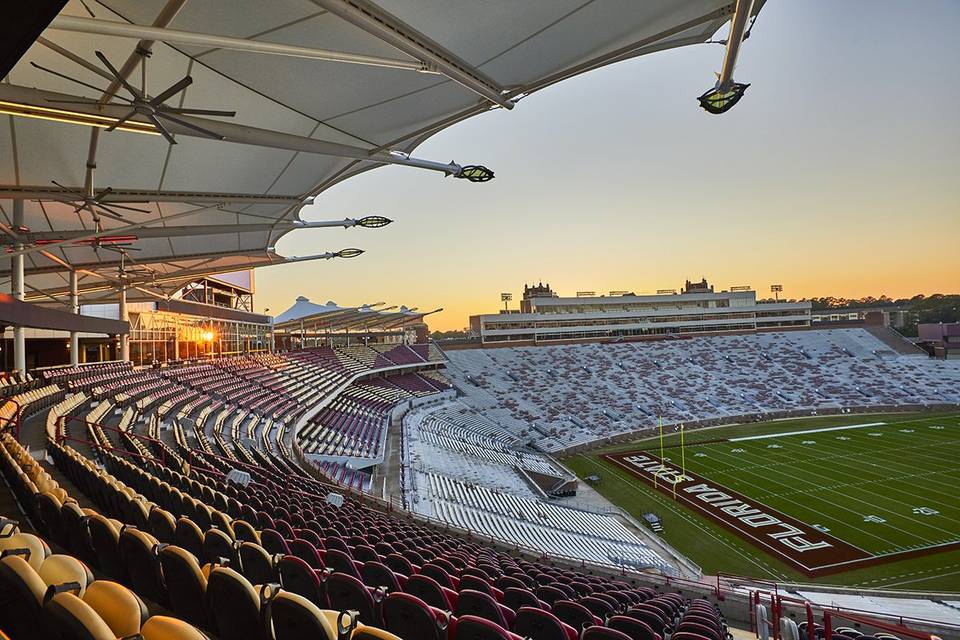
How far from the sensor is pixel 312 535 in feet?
Result: 20.9

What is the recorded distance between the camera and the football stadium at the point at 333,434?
393 cm

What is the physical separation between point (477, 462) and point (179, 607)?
25638 mm

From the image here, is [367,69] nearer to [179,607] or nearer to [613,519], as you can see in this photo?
[179,607]

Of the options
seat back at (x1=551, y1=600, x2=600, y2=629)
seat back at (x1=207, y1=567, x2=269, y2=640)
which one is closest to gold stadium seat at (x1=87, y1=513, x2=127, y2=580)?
seat back at (x1=207, y1=567, x2=269, y2=640)

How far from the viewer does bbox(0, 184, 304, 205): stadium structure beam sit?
41.1 feet

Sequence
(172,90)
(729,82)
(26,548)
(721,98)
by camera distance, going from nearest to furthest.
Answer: (26,548), (172,90), (729,82), (721,98)

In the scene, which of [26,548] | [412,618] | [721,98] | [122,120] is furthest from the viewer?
[122,120]

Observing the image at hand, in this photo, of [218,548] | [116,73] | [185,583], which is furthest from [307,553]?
[116,73]

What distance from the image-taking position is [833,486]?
1080 inches

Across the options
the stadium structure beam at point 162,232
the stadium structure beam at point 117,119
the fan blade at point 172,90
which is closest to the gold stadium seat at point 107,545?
the fan blade at point 172,90

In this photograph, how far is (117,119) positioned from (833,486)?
107 feet

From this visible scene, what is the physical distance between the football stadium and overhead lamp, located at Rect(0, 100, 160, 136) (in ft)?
0.11

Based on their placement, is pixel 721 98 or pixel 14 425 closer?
pixel 721 98

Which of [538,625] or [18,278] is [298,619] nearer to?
[538,625]
